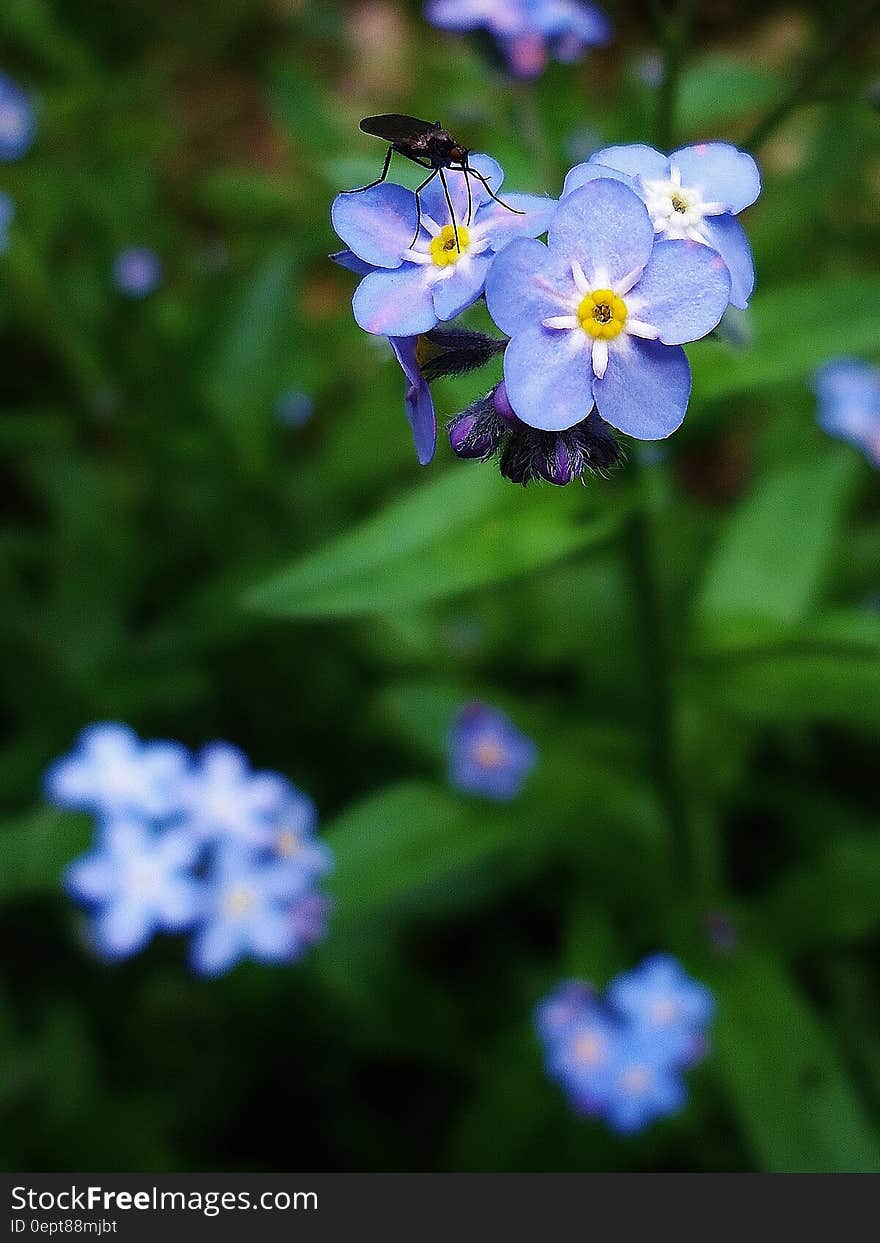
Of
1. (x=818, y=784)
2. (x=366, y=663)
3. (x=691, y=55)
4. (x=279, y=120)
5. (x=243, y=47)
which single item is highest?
(x=243, y=47)

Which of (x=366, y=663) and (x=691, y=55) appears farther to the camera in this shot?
(x=691, y=55)

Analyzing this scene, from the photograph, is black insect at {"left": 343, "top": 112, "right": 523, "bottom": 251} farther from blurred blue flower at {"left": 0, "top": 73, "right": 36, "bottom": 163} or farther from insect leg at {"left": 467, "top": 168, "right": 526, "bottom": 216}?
blurred blue flower at {"left": 0, "top": 73, "right": 36, "bottom": 163}

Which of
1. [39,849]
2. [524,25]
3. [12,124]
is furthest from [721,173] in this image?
[12,124]

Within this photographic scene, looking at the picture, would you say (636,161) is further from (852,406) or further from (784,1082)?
(852,406)

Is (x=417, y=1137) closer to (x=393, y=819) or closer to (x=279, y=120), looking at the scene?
(x=393, y=819)

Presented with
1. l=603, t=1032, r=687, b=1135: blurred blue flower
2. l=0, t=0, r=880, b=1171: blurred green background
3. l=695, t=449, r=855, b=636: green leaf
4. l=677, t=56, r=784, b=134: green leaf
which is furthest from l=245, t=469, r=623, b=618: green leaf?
l=677, t=56, r=784, b=134: green leaf

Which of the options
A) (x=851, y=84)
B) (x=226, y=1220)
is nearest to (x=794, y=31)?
(x=851, y=84)
